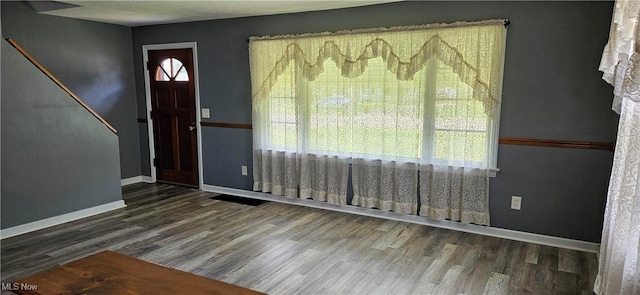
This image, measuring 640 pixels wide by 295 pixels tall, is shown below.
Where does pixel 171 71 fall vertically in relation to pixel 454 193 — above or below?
above

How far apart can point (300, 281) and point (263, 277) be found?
0.28m

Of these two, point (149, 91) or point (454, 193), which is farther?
point (149, 91)

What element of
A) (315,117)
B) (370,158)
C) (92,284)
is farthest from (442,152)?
(92,284)

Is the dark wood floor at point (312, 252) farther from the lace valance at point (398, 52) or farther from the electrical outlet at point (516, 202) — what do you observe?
the lace valance at point (398, 52)

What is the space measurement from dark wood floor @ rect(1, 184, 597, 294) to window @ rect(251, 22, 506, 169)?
2.61 feet

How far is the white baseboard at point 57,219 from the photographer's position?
3768mm

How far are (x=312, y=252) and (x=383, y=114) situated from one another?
A: 156 centimetres

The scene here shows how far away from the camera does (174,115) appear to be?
224 inches

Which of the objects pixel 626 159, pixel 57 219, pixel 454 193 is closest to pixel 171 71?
pixel 57 219

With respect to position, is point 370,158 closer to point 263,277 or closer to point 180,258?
point 263,277

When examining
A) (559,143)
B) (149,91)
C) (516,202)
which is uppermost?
A: (149,91)

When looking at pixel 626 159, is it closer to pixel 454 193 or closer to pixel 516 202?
pixel 516 202

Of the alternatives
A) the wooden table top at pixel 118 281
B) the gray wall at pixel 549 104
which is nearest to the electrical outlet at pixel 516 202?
the gray wall at pixel 549 104

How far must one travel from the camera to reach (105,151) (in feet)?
14.8
